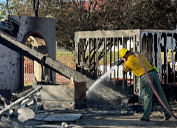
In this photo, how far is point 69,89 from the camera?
8406mm

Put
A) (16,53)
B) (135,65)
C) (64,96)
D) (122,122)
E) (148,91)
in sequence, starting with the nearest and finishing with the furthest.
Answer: (122,122) → (148,91) → (135,65) → (64,96) → (16,53)

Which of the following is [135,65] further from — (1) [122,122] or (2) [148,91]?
(1) [122,122]

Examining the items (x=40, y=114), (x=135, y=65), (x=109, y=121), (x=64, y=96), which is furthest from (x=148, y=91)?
(x=40, y=114)

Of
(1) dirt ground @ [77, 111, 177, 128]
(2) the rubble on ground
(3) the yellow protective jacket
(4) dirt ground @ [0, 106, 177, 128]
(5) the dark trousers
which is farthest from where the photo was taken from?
(3) the yellow protective jacket

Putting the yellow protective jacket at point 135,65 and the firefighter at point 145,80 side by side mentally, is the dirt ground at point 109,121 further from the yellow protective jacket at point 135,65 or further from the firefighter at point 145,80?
the yellow protective jacket at point 135,65

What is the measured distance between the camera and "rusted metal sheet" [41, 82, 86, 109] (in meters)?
8.40

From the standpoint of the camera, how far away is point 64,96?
8461 mm

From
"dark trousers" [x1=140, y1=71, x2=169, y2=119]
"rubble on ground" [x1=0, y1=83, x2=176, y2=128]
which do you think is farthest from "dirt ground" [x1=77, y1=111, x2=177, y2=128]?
"dark trousers" [x1=140, y1=71, x2=169, y2=119]

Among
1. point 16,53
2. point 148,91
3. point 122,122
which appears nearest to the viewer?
point 122,122

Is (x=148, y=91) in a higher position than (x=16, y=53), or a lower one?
lower

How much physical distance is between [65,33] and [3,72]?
16.3 feet

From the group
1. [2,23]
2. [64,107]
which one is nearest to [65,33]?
[2,23]

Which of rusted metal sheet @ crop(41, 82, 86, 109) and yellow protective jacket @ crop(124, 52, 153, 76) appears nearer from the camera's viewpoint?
yellow protective jacket @ crop(124, 52, 153, 76)

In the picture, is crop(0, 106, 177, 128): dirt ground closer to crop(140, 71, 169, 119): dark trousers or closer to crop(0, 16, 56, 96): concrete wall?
crop(140, 71, 169, 119): dark trousers
